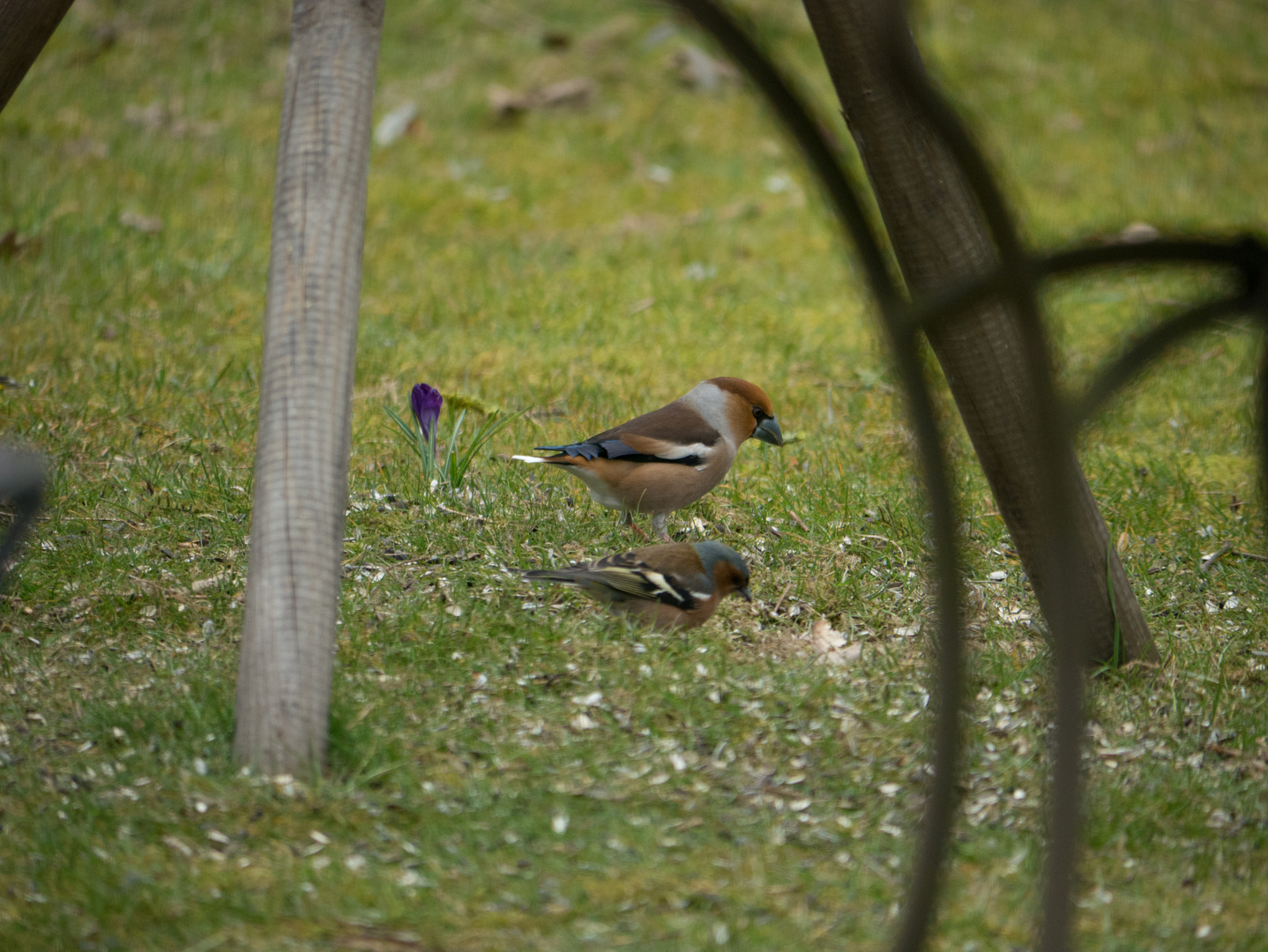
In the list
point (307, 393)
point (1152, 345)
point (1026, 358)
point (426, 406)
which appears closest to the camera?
point (1026, 358)

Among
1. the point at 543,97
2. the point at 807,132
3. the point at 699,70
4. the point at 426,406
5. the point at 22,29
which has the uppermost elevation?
the point at 807,132

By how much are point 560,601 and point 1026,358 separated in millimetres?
2028

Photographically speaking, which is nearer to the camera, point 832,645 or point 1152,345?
point 1152,345

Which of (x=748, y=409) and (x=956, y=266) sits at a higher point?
(x=956, y=266)

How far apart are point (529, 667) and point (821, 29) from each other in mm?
1734

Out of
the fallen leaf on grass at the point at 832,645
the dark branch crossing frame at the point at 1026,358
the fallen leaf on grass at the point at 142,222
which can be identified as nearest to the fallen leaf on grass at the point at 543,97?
the fallen leaf on grass at the point at 142,222

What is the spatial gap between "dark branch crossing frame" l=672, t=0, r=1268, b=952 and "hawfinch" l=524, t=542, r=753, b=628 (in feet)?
5.05

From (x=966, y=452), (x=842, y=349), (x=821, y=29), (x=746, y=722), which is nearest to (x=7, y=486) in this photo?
(x=746, y=722)

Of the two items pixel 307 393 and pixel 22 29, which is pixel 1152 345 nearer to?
pixel 307 393

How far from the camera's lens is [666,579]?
360cm

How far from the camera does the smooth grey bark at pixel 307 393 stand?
9.16ft

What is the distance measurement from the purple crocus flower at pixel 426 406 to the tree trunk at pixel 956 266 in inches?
69.5

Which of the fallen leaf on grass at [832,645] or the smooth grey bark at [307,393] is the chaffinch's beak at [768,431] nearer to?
the fallen leaf on grass at [832,645]

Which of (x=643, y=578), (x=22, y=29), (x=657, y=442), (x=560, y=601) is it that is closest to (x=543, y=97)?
(x=657, y=442)
